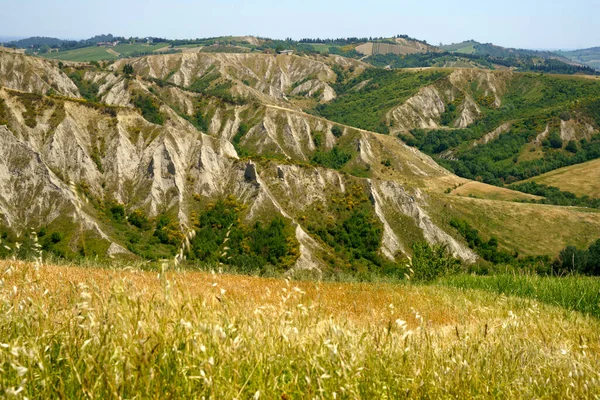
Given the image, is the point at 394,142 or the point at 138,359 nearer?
the point at 138,359

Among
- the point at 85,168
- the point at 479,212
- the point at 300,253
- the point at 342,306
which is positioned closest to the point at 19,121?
the point at 85,168

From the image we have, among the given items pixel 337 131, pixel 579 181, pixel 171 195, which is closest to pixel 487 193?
pixel 579 181

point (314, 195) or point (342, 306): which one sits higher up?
point (342, 306)

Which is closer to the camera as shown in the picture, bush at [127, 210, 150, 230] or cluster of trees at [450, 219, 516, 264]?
bush at [127, 210, 150, 230]

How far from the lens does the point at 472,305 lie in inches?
431

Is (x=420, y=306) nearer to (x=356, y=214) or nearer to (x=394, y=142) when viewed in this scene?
(x=356, y=214)

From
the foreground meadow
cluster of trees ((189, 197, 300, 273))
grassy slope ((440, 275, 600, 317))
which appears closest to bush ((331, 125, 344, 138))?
cluster of trees ((189, 197, 300, 273))

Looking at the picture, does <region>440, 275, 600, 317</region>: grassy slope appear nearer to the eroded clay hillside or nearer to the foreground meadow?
the foreground meadow

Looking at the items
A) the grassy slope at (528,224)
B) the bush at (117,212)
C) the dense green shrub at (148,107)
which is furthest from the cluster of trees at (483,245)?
the dense green shrub at (148,107)

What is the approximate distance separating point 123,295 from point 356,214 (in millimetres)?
100897

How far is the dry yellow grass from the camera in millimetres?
157500

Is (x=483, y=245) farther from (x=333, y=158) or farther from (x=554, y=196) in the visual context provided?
(x=554, y=196)

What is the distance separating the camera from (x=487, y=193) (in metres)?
161

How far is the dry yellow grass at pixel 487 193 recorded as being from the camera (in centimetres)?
15750
